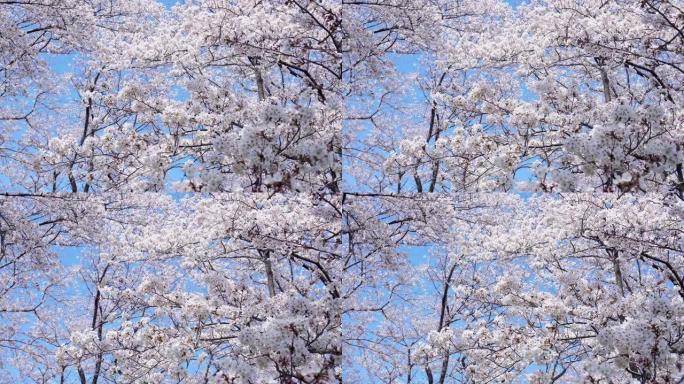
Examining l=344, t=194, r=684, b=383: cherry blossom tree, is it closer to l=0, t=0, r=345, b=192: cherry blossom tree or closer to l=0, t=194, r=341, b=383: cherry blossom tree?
l=0, t=194, r=341, b=383: cherry blossom tree

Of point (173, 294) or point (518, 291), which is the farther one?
point (518, 291)

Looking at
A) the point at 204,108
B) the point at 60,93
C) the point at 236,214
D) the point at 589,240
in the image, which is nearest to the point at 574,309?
the point at 589,240

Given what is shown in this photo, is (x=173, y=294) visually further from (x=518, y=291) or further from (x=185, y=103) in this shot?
(x=518, y=291)

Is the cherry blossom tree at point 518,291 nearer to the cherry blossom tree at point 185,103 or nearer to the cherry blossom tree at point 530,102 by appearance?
the cherry blossom tree at point 530,102

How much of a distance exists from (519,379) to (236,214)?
117 centimetres

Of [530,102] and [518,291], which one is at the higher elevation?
[530,102]

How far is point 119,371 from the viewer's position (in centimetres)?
239

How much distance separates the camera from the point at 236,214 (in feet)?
7.87

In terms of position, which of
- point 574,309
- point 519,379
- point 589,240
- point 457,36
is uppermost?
point 457,36

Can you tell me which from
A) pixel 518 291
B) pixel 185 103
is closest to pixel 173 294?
pixel 185 103

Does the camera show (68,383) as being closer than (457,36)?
Yes

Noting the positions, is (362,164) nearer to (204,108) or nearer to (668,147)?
(204,108)

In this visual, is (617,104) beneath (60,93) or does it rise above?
beneath

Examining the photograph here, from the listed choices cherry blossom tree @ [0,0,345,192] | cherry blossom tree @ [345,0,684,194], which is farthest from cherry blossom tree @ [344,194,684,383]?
cherry blossom tree @ [0,0,345,192]
